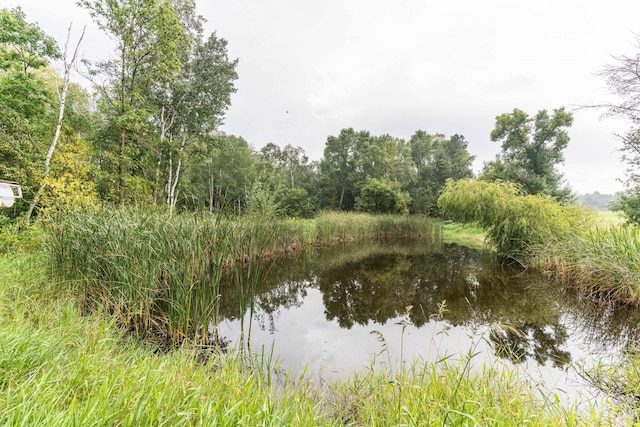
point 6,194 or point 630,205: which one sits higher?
point 630,205

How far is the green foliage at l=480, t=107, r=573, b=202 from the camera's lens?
16859mm

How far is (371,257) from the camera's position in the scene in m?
9.06

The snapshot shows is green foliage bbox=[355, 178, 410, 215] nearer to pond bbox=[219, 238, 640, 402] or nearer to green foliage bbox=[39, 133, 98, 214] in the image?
pond bbox=[219, 238, 640, 402]

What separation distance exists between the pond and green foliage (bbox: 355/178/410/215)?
13.4m

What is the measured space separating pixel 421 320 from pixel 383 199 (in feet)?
56.7

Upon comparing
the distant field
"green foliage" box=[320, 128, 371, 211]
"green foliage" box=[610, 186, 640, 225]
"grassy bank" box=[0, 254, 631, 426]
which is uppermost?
"green foliage" box=[320, 128, 371, 211]

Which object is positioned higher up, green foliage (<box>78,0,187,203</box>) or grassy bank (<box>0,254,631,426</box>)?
green foliage (<box>78,0,187,203</box>)

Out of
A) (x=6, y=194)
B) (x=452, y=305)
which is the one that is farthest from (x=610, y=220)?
(x=6, y=194)

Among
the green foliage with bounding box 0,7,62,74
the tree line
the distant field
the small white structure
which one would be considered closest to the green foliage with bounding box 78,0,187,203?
the tree line

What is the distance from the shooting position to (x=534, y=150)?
1755 centimetres

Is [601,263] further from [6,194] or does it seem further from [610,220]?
[6,194]

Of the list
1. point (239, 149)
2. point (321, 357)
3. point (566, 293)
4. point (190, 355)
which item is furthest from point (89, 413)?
point (239, 149)

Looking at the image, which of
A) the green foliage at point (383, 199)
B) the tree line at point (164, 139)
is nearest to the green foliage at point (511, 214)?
the tree line at point (164, 139)

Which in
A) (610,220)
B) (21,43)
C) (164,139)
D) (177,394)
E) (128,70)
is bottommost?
(177,394)
